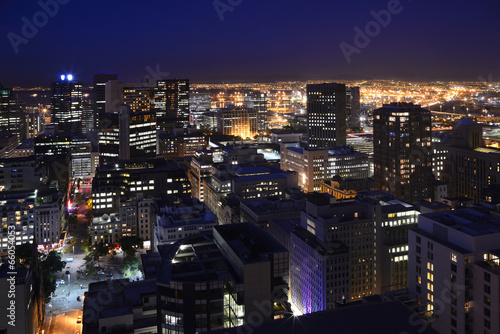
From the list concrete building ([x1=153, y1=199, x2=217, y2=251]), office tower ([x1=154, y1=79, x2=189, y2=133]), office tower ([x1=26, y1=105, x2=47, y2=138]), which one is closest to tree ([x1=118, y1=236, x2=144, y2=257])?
concrete building ([x1=153, y1=199, x2=217, y2=251])

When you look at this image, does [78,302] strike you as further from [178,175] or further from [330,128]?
[330,128]

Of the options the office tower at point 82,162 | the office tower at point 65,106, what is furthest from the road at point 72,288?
the office tower at point 65,106

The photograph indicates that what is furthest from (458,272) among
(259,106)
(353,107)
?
(259,106)

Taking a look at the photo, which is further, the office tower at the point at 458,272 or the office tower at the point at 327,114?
the office tower at the point at 327,114

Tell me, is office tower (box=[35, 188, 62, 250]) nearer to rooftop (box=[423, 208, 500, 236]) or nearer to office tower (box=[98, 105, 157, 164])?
office tower (box=[98, 105, 157, 164])

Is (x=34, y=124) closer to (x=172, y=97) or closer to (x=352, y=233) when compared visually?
(x=172, y=97)

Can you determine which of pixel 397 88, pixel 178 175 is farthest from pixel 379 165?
pixel 397 88

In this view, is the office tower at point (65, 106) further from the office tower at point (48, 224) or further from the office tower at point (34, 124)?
the office tower at point (48, 224)
